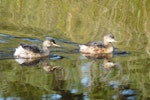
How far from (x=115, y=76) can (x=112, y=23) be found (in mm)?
6364

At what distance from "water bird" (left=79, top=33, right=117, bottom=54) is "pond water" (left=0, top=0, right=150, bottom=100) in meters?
0.23

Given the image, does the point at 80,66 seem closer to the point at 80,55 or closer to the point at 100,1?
the point at 80,55

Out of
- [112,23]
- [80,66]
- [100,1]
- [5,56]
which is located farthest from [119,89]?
[100,1]

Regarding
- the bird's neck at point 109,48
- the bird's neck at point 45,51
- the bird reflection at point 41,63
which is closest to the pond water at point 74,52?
the bird reflection at point 41,63

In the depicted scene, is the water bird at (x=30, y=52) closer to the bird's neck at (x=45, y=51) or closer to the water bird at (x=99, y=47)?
the bird's neck at (x=45, y=51)

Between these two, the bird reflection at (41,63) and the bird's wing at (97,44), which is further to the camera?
the bird's wing at (97,44)

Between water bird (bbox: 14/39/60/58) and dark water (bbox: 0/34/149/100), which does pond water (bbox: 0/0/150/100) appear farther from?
water bird (bbox: 14/39/60/58)

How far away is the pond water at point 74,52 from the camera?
9.27 meters

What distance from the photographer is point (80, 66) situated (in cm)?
1109

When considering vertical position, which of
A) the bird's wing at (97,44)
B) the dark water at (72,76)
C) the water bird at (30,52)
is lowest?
the dark water at (72,76)

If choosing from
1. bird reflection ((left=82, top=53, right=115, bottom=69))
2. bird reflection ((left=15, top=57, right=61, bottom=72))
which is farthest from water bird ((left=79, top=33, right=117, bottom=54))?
bird reflection ((left=15, top=57, right=61, bottom=72))

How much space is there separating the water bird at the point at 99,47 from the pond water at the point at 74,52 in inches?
9.2

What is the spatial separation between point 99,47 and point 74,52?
2.55 feet

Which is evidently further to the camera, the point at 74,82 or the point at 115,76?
the point at 115,76
